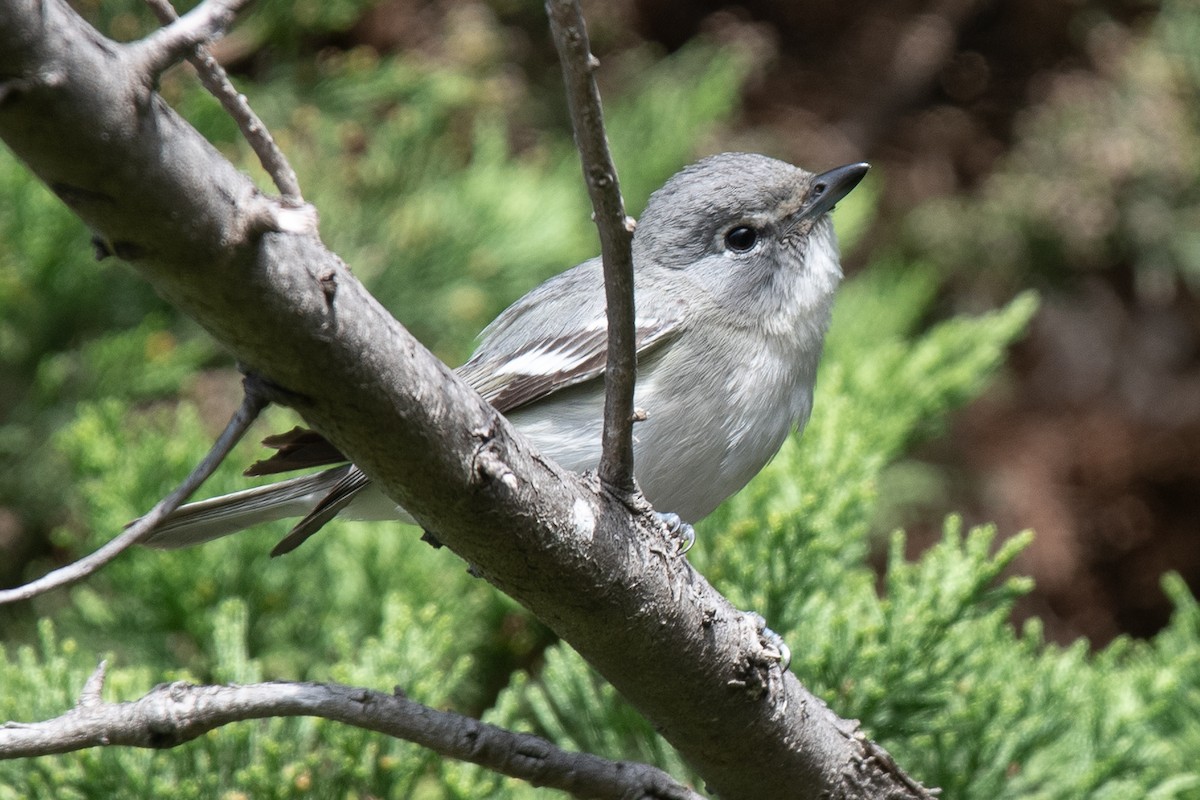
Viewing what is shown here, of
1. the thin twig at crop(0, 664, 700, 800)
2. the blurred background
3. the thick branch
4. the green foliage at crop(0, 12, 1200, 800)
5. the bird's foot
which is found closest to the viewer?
the thick branch

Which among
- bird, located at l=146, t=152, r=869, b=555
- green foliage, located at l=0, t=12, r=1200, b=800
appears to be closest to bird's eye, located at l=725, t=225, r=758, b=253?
bird, located at l=146, t=152, r=869, b=555

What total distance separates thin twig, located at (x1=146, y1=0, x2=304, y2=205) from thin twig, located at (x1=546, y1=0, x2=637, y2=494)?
0.27 metres

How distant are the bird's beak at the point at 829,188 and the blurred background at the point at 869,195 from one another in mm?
1459

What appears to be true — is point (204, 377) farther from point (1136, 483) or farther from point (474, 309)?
point (1136, 483)

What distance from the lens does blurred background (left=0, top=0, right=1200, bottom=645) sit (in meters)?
3.56

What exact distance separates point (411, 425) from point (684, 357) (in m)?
1.15

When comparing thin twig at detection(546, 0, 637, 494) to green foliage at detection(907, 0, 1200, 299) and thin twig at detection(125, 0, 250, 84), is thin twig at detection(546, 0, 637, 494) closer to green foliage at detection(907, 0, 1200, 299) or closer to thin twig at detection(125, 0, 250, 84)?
thin twig at detection(125, 0, 250, 84)

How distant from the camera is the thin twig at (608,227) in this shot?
1.05m

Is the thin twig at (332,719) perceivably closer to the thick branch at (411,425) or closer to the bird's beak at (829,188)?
the thick branch at (411,425)

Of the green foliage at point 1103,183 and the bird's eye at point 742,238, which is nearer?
the bird's eye at point 742,238

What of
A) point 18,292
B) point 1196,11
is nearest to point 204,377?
point 18,292

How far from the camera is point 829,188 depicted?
2553 millimetres

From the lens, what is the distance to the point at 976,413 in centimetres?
457

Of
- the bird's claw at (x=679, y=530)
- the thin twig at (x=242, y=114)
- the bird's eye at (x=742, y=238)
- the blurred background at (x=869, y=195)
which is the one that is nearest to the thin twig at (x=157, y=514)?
the thin twig at (x=242, y=114)
